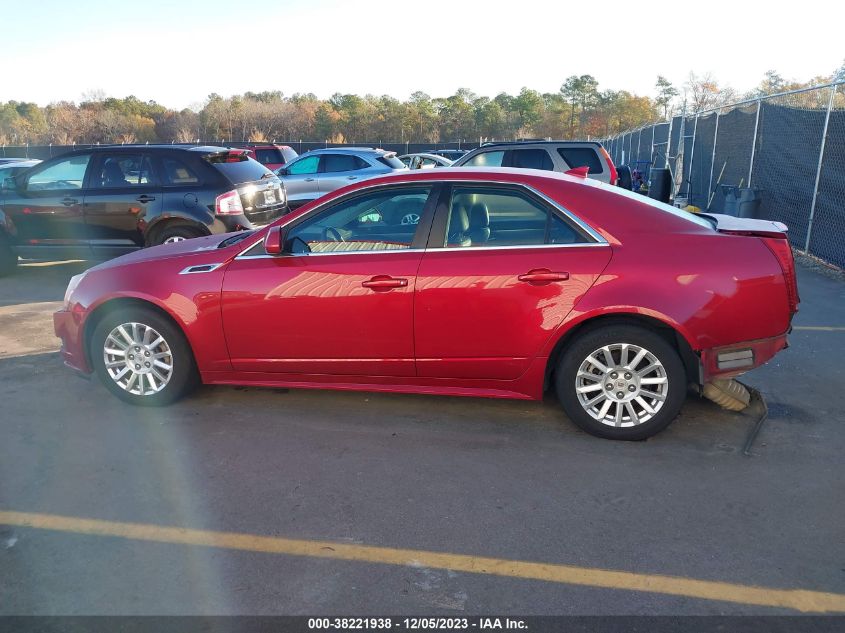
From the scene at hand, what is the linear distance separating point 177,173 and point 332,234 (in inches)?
199

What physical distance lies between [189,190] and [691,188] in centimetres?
1339

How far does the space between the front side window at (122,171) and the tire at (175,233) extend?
2.28 feet

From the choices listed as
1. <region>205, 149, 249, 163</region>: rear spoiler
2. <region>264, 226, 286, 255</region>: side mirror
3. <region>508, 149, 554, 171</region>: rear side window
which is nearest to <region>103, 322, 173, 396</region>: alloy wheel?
<region>264, 226, 286, 255</region>: side mirror

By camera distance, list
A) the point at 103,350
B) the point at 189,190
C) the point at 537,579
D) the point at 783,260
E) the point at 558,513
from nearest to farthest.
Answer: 1. the point at 537,579
2. the point at 558,513
3. the point at 783,260
4. the point at 103,350
5. the point at 189,190

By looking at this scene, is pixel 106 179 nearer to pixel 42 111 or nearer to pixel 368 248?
pixel 368 248

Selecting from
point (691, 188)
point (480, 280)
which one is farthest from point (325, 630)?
point (691, 188)

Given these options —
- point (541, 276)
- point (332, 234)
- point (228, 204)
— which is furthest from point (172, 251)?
point (228, 204)

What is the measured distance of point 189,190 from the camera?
8.86 metres

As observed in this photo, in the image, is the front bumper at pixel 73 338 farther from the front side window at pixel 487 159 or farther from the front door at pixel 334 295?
the front side window at pixel 487 159

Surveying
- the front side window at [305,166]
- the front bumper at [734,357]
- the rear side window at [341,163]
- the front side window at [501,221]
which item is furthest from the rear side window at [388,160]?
the front bumper at [734,357]

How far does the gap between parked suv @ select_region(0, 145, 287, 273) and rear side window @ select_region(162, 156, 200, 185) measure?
1cm

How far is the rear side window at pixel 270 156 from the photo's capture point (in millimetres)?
21295

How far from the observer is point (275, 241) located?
4.59 meters

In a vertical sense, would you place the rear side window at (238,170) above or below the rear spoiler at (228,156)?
below
